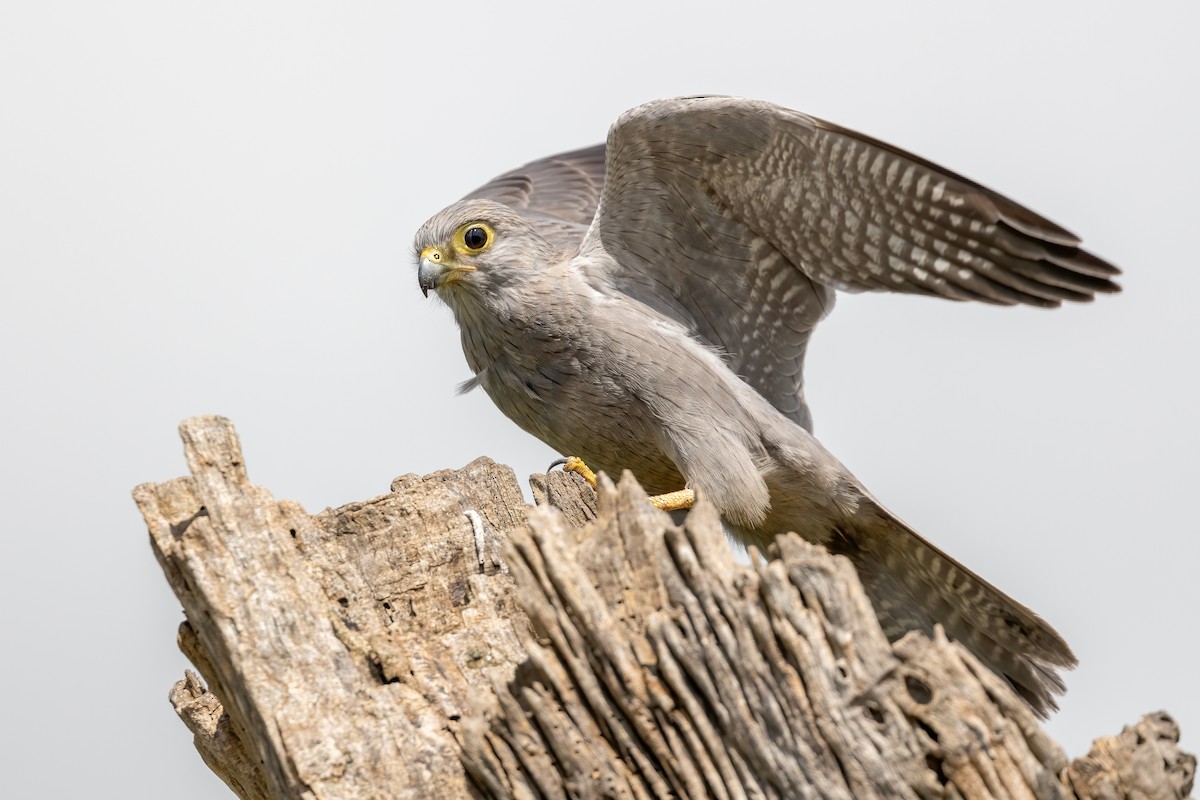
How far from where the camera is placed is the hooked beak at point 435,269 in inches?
220

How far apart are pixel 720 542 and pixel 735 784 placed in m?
0.55

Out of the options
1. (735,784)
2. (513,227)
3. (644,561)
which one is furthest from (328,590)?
(513,227)

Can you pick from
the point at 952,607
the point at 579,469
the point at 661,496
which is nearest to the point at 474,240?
the point at 579,469

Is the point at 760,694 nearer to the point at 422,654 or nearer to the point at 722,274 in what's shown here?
the point at 422,654

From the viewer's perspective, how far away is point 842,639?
2621 mm

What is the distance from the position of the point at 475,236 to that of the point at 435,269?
246 mm

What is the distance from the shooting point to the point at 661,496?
5223 millimetres

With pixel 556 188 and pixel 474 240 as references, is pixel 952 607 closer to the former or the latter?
pixel 474 240

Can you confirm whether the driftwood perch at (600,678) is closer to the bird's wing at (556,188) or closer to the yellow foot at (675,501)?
the yellow foot at (675,501)

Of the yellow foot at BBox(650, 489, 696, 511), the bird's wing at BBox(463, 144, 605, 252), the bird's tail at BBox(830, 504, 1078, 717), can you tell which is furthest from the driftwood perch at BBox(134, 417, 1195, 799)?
the bird's wing at BBox(463, 144, 605, 252)

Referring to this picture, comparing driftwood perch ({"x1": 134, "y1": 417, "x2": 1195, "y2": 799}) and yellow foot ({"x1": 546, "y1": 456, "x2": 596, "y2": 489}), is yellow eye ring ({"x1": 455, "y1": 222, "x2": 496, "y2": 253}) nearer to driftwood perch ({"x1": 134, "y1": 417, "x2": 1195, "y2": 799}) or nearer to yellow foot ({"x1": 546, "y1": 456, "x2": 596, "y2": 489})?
yellow foot ({"x1": 546, "y1": 456, "x2": 596, "y2": 489})

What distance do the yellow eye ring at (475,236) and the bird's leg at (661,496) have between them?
1.09 meters

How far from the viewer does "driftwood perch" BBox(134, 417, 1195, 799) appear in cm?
255

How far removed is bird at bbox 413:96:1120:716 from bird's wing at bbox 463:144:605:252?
2.14 m
